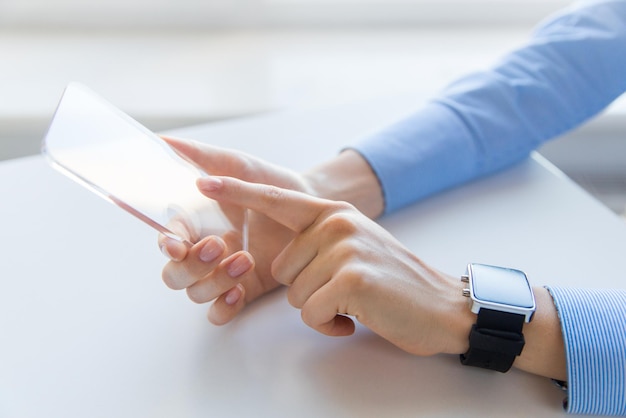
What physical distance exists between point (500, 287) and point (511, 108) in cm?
34

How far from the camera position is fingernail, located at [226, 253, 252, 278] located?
569 millimetres

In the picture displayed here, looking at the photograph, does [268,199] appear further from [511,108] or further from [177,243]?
[511,108]

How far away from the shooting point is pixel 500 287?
1.78 feet

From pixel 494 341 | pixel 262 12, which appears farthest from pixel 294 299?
pixel 262 12

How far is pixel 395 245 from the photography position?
581 mm

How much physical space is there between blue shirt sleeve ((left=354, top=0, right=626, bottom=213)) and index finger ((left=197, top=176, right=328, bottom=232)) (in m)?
0.18

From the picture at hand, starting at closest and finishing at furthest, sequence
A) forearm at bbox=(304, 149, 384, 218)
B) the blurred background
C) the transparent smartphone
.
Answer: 1. the transparent smartphone
2. forearm at bbox=(304, 149, 384, 218)
3. the blurred background

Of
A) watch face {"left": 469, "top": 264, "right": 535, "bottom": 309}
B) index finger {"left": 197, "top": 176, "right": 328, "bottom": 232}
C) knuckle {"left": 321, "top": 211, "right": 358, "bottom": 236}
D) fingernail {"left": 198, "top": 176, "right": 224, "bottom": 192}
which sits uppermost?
fingernail {"left": 198, "top": 176, "right": 224, "bottom": 192}

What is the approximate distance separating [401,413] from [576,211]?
36cm

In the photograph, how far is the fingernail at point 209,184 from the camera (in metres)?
0.54

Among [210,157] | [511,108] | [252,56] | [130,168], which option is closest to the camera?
[130,168]

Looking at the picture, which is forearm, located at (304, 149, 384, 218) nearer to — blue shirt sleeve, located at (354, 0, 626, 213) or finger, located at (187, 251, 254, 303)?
blue shirt sleeve, located at (354, 0, 626, 213)

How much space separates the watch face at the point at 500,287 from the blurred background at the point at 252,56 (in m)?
0.71

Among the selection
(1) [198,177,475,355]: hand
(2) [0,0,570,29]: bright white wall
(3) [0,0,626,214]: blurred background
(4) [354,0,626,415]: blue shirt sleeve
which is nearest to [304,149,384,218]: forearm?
(4) [354,0,626,415]: blue shirt sleeve
